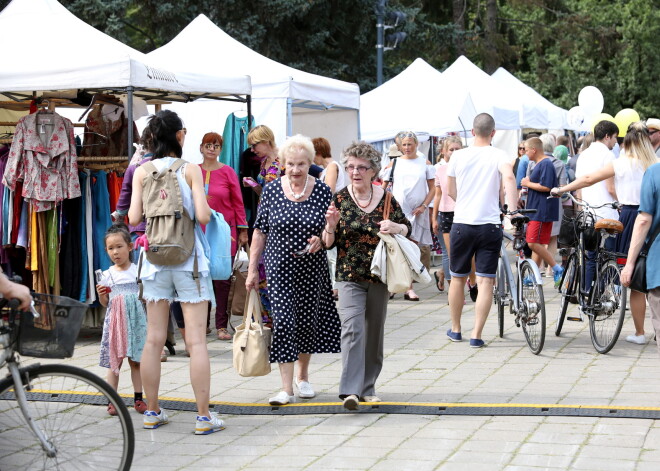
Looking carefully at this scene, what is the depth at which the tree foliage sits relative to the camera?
25047 millimetres

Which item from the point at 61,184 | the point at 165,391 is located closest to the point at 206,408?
the point at 165,391

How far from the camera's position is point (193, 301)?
6.13 metres

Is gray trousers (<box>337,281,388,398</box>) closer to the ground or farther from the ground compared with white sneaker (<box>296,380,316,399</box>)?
farther from the ground

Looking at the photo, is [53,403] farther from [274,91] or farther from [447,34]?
[447,34]

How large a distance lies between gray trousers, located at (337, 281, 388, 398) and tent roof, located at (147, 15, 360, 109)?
6737 millimetres

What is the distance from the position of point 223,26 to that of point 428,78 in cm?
785

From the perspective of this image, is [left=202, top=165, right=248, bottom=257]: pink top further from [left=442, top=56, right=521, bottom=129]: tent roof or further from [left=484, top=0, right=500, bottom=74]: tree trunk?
[left=484, top=0, right=500, bottom=74]: tree trunk

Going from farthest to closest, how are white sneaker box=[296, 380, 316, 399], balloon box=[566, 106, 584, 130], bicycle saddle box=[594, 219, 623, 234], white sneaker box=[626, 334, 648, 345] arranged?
balloon box=[566, 106, 584, 130]
white sneaker box=[626, 334, 648, 345]
bicycle saddle box=[594, 219, 623, 234]
white sneaker box=[296, 380, 316, 399]

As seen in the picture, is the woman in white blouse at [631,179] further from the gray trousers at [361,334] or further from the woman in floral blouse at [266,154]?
the gray trousers at [361,334]

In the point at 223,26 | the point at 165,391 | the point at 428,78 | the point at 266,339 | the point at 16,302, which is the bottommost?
the point at 165,391

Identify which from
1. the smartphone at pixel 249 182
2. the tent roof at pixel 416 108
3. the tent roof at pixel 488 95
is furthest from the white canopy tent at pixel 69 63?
the tent roof at pixel 488 95

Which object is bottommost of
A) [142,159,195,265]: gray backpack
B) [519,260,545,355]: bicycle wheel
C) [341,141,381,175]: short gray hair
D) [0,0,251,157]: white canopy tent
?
[519,260,545,355]: bicycle wheel

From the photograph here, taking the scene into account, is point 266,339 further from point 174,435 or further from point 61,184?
point 61,184

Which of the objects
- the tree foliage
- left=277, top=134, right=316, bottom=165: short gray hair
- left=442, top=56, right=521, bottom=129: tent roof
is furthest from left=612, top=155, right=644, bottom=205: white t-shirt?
left=442, top=56, right=521, bottom=129: tent roof
